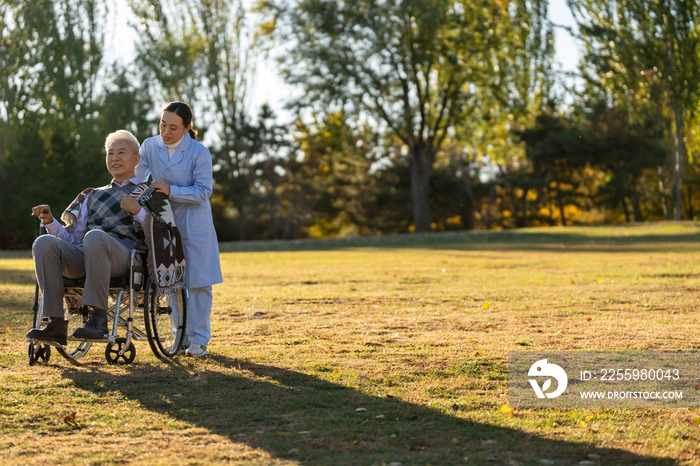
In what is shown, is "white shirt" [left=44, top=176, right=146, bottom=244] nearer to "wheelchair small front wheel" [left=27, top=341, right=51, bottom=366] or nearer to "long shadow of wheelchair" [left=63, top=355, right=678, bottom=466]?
"wheelchair small front wheel" [left=27, top=341, right=51, bottom=366]

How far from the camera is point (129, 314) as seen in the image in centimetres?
488

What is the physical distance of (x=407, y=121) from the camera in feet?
98.9

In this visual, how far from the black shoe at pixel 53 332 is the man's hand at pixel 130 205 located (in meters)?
0.82

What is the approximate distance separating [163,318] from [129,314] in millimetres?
569

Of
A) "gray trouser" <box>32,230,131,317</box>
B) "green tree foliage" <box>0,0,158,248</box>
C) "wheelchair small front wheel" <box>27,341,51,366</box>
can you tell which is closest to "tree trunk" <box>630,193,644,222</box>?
A: "green tree foliage" <box>0,0,158,248</box>

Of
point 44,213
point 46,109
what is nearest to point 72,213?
point 44,213

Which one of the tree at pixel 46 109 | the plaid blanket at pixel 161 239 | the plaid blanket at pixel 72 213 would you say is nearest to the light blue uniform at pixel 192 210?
the plaid blanket at pixel 161 239

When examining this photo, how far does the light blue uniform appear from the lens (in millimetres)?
5383

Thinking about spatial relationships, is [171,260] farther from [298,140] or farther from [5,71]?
[298,140]

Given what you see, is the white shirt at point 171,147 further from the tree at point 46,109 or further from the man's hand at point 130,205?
the tree at point 46,109

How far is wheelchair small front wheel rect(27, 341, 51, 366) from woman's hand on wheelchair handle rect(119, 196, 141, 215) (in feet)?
3.72

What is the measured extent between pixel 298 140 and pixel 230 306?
29.1 m

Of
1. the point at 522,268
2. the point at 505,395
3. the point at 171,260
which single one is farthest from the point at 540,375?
the point at 522,268

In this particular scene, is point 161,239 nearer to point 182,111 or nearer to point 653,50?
point 182,111
